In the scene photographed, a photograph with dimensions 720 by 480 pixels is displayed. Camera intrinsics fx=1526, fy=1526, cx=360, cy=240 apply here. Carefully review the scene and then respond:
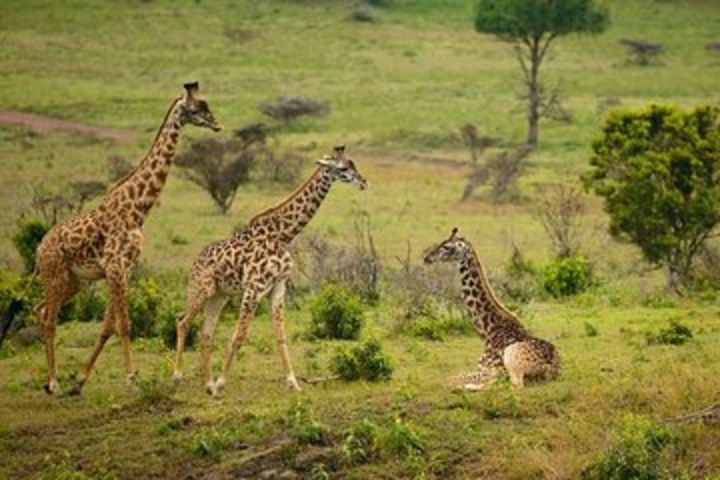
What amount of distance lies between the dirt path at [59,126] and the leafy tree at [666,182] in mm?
20883

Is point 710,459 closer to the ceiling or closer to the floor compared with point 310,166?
closer to the ceiling

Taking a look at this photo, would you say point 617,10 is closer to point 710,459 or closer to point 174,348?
point 174,348

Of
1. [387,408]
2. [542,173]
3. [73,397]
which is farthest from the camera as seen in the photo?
[542,173]

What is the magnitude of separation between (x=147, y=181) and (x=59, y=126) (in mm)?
30264

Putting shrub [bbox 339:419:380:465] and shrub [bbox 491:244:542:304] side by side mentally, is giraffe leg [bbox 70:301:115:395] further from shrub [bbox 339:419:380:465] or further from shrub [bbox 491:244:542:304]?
shrub [bbox 491:244:542:304]

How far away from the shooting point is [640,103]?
162ft

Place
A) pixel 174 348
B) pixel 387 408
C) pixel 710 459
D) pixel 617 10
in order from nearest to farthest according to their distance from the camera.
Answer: pixel 710 459
pixel 387 408
pixel 174 348
pixel 617 10

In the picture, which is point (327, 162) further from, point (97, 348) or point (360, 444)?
point (360, 444)

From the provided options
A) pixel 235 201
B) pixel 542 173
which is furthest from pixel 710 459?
pixel 542 173

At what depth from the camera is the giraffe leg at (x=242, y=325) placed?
14.6 m

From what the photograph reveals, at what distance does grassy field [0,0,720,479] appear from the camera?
42.4 feet

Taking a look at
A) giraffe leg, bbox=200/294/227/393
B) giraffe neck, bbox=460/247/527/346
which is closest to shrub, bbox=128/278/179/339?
giraffe leg, bbox=200/294/227/393

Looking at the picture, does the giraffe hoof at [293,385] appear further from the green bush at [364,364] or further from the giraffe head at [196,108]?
the giraffe head at [196,108]

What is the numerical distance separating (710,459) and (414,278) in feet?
32.5
